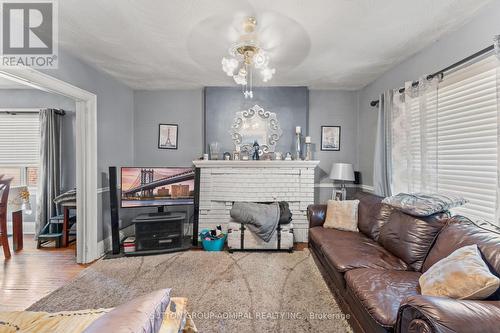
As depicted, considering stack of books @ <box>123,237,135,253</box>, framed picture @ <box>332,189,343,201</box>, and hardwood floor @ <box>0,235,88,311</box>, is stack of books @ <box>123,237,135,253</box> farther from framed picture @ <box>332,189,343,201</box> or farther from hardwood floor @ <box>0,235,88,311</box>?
framed picture @ <box>332,189,343,201</box>

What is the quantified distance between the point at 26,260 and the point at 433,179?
4.96 metres

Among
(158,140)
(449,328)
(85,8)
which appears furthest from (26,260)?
(449,328)

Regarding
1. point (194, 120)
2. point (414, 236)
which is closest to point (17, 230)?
point (194, 120)

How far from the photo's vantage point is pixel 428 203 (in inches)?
75.0

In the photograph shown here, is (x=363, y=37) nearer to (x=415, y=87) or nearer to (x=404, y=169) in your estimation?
(x=415, y=87)

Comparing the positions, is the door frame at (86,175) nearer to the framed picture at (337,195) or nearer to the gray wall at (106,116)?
the gray wall at (106,116)

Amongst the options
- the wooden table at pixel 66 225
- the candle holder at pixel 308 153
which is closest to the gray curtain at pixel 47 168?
the wooden table at pixel 66 225

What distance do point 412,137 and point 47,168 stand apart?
5.32 meters

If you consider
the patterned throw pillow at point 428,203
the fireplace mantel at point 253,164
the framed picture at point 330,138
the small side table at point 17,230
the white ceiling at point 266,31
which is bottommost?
the small side table at point 17,230

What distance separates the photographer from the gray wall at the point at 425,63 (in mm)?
1816

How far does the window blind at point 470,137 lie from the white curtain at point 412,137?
82mm

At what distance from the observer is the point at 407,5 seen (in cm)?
179

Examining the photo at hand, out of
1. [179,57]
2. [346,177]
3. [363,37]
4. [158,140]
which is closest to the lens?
[363,37]

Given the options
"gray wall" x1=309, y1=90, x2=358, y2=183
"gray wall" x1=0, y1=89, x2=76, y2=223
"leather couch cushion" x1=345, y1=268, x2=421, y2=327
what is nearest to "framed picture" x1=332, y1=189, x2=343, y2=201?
"gray wall" x1=309, y1=90, x2=358, y2=183
